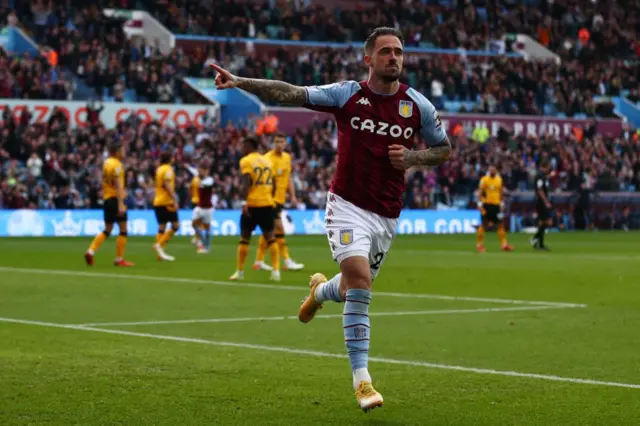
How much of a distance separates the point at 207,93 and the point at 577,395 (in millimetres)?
44183

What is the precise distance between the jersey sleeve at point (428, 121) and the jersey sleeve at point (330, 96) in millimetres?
458

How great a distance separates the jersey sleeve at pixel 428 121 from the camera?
912 cm

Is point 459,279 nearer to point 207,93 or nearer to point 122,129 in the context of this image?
point 122,129

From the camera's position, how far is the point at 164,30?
177ft

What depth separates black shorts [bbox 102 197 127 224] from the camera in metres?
25.8

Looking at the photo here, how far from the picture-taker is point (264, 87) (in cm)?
873

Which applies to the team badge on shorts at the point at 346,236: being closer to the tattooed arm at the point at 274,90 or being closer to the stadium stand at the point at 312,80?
the tattooed arm at the point at 274,90

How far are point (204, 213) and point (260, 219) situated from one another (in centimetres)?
963

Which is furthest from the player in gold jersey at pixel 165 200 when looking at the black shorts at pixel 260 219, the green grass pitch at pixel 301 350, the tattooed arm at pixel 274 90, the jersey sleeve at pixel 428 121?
the tattooed arm at pixel 274 90

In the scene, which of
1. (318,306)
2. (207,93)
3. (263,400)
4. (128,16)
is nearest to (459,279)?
(318,306)

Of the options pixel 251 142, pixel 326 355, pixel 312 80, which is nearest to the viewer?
pixel 326 355

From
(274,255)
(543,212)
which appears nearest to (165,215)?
(274,255)

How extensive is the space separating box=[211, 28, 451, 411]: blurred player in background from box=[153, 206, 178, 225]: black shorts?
19792mm

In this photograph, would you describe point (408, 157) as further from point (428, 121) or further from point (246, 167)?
point (246, 167)
